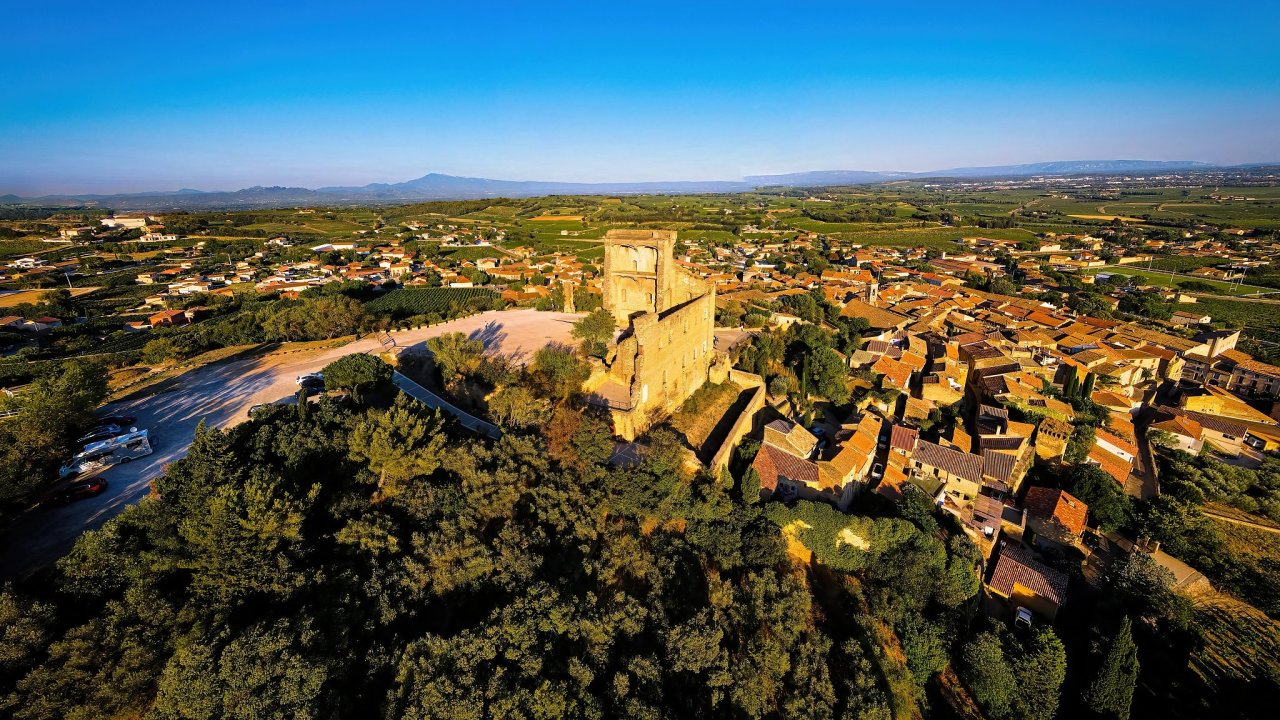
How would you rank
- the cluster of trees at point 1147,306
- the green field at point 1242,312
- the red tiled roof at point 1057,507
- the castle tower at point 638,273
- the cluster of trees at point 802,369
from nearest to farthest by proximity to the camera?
the red tiled roof at point 1057,507, the castle tower at point 638,273, the cluster of trees at point 802,369, the green field at point 1242,312, the cluster of trees at point 1147,306

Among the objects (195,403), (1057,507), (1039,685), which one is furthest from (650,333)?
(195,403)

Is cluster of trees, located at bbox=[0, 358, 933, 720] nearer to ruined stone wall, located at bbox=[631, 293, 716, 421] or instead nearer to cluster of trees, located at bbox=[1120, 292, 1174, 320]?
ruined stone wall, located at bbox=[631, 293, 716, 421]

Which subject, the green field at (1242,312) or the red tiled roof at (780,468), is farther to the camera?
the green field at (1242,312)

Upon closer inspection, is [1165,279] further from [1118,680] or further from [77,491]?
[77,491]

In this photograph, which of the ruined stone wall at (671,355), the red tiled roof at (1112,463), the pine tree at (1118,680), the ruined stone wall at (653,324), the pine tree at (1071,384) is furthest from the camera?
the pine tree at (1071,384)

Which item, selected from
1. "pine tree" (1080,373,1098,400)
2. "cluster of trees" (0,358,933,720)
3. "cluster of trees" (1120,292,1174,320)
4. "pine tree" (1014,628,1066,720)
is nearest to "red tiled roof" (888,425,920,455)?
"pine tree" (1014,628,1066,720)

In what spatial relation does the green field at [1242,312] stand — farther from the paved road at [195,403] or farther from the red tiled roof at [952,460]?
the paved road at [195,403]

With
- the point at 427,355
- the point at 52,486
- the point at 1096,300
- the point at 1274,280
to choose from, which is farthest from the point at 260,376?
the point at 1274,280

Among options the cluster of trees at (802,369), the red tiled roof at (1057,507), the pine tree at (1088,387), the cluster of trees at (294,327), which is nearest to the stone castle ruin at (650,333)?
the cluster of trees at (802,369)
